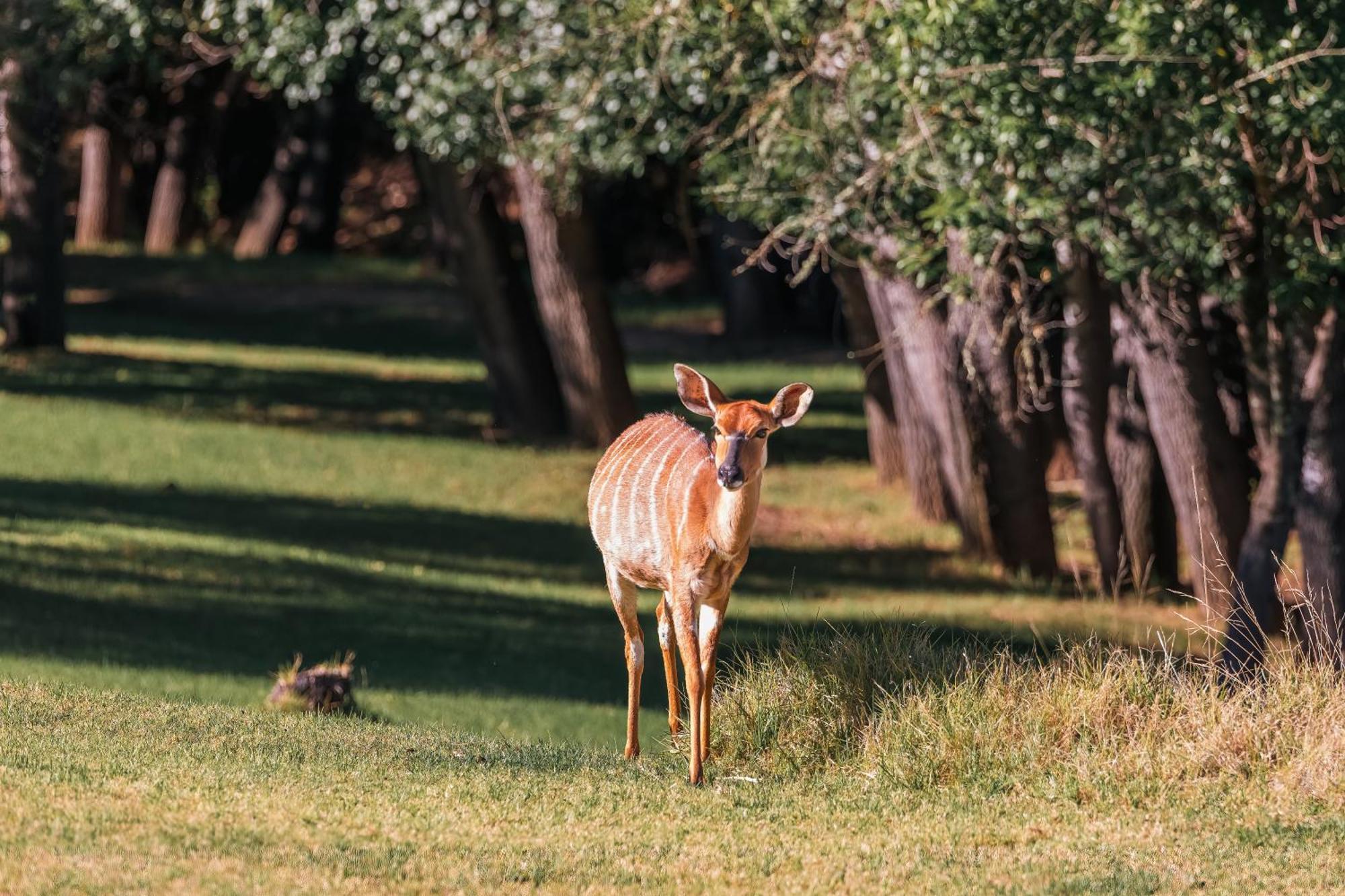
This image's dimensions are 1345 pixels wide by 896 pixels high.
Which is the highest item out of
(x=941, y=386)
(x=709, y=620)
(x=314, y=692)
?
(x=709, y=620)

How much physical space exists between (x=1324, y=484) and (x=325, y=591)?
8.05 meters

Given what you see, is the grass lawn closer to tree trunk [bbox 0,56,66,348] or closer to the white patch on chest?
the white patch on chest

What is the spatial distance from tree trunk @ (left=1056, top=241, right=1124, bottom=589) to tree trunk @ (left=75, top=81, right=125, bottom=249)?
2996 centimetres

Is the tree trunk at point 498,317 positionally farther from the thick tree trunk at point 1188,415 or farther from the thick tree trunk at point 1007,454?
the thick tree trunk at point 1188,415

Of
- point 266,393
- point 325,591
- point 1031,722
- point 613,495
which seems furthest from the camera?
point 266,393

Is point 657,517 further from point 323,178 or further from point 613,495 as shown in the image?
point 323,178

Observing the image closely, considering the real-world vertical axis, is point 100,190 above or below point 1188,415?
above

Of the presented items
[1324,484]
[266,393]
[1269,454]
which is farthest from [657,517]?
[266,393]

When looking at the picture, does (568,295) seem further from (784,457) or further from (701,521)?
(701,521)

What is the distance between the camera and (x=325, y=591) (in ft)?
54.3

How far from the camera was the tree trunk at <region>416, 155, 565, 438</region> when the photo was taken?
24844 millimetres

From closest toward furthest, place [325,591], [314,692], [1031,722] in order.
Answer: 1. [1031,722]
2. [314,692]
3. [325,591]

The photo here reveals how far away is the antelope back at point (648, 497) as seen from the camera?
793cm

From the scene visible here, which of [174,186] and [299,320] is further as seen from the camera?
[174,186]
